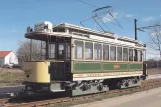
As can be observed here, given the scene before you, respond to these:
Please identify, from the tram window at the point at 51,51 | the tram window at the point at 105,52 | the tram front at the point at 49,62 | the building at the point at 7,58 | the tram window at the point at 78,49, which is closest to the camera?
the tram front at the point at 49,62

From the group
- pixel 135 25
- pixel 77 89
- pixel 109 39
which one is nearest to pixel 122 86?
pixel 109 39

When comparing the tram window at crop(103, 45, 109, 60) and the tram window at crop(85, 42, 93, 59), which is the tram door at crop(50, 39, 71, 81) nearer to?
the tram window at crop(85, 42, 93, 59)

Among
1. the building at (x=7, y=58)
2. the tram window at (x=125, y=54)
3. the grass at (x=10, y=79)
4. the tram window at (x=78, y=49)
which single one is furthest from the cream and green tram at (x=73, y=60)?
the building at (x=7, y=58)

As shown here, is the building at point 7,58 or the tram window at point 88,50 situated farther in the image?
the building at point 7,58

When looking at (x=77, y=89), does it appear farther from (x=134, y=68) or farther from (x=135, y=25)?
(x=135, y=25)

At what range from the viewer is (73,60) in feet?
48.0

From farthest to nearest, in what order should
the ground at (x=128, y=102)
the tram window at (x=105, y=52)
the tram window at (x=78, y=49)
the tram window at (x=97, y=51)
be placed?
1. the tram window at (x=105, y=52)
2. the tram window at (x=97, y=51)
3. the tram window at (x=78, y=49)
4. the ground at (x=128, y=102)

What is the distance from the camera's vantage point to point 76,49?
49.1ft

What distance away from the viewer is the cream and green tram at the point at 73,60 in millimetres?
13789

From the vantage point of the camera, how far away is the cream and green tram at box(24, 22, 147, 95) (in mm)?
13789

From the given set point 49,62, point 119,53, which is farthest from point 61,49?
point 119,53

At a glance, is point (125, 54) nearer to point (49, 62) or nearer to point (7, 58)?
point (49, 62)

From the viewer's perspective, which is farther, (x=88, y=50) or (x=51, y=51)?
(x=88, y=50)

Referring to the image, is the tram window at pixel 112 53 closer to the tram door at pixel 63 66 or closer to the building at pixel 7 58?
the tram door at pixel 63 66
